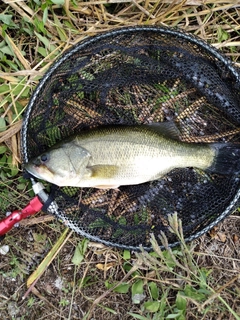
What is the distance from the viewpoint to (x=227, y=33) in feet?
9.28

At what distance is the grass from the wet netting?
0.22 meters

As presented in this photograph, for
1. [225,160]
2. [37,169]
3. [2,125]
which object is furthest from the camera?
[2,125]

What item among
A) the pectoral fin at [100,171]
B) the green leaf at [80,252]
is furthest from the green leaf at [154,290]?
the pectoral fin at [100,171]

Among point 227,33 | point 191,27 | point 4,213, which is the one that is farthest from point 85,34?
point 4,213

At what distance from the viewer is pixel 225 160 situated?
8.13 ft

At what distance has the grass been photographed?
271cm

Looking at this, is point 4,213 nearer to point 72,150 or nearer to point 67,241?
point 67,241

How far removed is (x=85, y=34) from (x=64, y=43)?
0.49 feet

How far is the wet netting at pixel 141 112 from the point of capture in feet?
8.08

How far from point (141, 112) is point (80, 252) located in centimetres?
98

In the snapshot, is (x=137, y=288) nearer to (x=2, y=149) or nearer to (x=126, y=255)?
(x=126, y=255)

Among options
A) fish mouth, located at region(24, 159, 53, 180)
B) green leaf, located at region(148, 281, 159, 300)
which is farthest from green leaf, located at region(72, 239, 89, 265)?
fish mouth, located at region(24, 159, 53, 180)

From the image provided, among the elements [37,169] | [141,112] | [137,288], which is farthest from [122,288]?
[141,112]

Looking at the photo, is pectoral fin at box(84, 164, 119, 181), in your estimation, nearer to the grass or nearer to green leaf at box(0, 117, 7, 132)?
the grass
